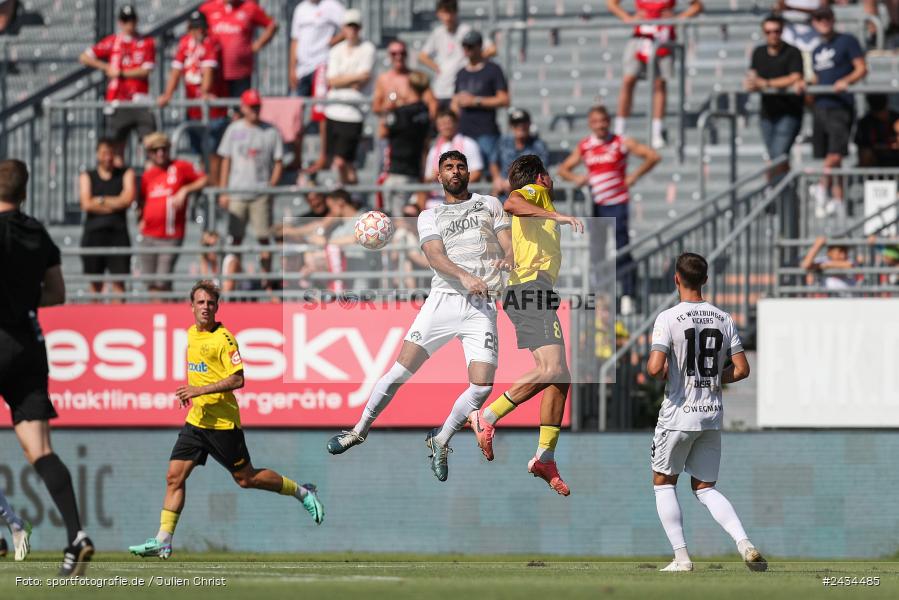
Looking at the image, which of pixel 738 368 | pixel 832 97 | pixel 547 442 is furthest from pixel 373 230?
pixel 832 97

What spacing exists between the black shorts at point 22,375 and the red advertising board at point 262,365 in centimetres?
662

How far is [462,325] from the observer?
38.2ft

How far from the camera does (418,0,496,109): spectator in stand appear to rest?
20156 mm

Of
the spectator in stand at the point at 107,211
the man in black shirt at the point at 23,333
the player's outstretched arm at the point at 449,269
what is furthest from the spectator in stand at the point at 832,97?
the man in black shirt at the point at 23,333

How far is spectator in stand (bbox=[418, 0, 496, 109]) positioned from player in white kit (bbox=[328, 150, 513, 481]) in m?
8.52

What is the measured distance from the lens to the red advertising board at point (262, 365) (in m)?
17.0

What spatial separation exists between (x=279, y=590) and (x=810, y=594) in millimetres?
3070

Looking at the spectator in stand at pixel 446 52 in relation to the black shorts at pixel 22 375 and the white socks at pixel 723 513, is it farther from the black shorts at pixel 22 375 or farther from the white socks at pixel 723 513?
the black shorts at pixel 22 375

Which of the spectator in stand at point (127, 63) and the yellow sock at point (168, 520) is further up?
the spectator in stand at point (127, 63)

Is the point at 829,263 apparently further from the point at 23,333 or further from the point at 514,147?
the point at 23,333

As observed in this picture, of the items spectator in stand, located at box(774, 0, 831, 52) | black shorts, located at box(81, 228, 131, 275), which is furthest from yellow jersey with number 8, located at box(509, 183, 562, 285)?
spectator in stand, located at box(774, 0, 831, 52)

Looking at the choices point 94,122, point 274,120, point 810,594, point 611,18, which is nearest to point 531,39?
point 611,18

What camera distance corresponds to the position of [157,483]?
17.7m

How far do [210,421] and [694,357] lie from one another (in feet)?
14.5
